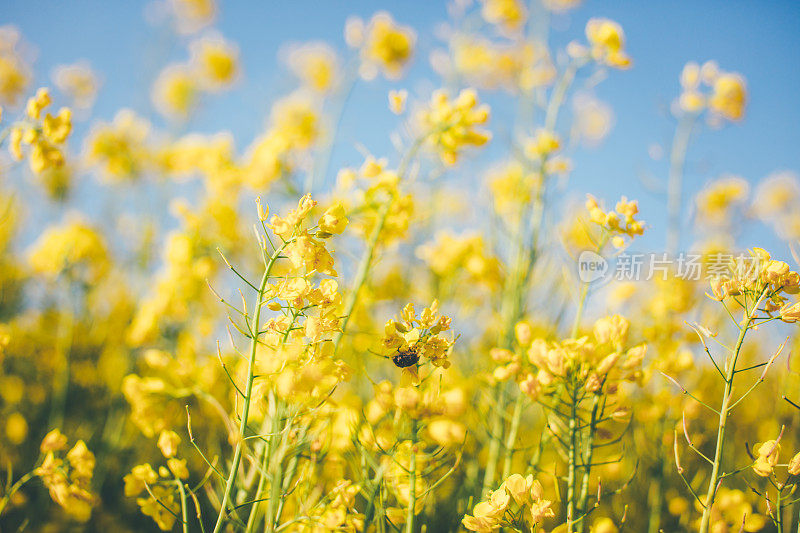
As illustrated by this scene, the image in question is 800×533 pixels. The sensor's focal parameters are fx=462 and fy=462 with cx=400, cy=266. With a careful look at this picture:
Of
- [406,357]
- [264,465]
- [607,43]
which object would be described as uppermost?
[607,43]

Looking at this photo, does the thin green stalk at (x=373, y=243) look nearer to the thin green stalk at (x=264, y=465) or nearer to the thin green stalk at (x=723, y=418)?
the thin green stalk at (x=264, y=465)

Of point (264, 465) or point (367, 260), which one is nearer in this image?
point (264, 465)

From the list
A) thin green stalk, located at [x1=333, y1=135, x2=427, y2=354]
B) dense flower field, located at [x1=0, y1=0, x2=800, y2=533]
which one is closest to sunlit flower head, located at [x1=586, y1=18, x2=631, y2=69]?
dense flower field, located at [x1=0, y1=0, x2=800, y2=533]

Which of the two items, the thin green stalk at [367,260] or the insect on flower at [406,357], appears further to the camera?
the thin green stalk at [367,260]

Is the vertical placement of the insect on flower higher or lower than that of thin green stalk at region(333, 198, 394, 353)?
lower

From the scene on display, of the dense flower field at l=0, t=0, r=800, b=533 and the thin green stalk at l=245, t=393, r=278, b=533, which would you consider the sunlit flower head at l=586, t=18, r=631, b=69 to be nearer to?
the dense flower field at l=0, t=0, r=800, b=533

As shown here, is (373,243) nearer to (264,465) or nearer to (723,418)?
(264,465)

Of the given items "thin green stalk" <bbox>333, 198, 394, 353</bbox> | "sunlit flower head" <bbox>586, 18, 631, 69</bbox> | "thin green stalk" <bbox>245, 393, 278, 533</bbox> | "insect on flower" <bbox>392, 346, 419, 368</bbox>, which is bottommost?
"thin green stalk" <bbox>245, 393, 278, 533</bbox>

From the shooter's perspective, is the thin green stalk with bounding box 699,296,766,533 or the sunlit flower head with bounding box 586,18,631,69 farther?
the sunlit flower head with bounding box 586,18,631,69

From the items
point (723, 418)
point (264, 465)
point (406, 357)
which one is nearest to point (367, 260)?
point (406, 357)

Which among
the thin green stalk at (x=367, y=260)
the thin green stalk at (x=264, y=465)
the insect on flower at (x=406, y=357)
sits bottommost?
the thin green stalk at (x=264, y=465)

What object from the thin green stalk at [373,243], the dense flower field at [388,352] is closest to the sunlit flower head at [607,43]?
the dense flower field at [388,352]
